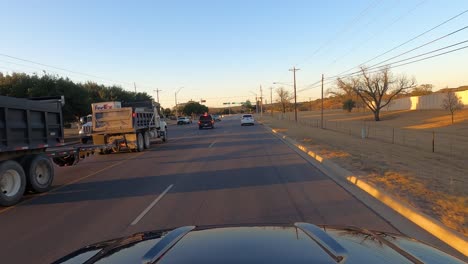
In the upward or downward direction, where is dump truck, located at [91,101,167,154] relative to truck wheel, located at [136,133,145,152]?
upward

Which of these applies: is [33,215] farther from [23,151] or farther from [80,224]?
[23,151]

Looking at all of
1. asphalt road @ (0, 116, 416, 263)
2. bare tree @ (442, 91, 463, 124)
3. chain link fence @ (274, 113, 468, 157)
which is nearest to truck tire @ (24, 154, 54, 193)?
asphalt road @ (0, 116, 416, 263)

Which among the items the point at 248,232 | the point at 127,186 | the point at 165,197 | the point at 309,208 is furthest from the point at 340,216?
the point at 127,186

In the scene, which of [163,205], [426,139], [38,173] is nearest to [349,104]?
[426,139]

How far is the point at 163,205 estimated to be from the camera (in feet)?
31.4

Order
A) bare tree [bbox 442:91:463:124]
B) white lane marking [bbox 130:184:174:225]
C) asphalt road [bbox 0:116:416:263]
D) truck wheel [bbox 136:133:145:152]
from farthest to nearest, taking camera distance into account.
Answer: bare tree [bbox 442:91:463:124] → truck wheel [bbox 136:133:145:152] → white lane marking [bbox 130:184:174:225] → asphalt road [bbox 0:116:416:263]

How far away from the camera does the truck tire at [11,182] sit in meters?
10.6

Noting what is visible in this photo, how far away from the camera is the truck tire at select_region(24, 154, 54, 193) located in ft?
39.1

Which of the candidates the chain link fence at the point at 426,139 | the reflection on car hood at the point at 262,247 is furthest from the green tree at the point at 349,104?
the reflection on car hood at the point at 262,247

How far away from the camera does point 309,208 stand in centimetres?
888

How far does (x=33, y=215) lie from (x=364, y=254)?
8354 mm

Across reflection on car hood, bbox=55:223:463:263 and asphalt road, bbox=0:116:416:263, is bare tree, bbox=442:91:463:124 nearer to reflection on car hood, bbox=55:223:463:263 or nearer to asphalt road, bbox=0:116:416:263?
asphalt road, bbox=0:116:416:263

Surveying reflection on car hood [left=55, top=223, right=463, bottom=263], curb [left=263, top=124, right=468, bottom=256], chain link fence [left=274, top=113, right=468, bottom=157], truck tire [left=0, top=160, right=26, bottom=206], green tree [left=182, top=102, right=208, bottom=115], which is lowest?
chain link fence [left=274, top=113, right=468, bottom=157]

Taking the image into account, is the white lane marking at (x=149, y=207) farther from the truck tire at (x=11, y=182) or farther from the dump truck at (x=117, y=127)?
the dump truck at (x=117, y=127)
